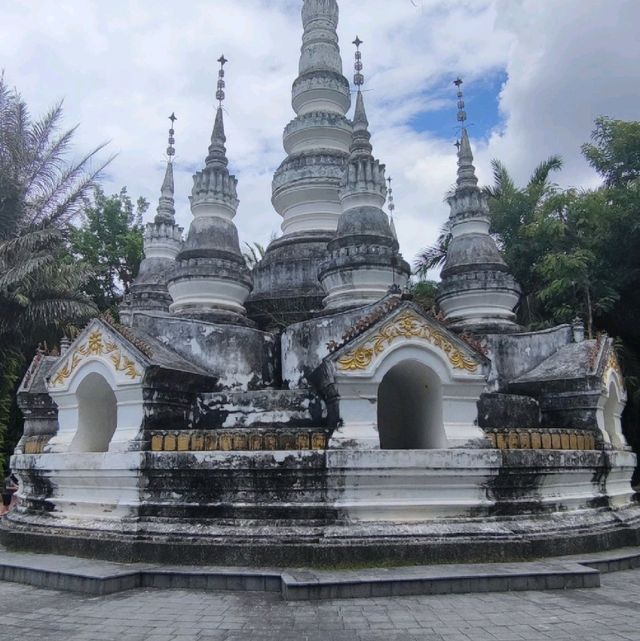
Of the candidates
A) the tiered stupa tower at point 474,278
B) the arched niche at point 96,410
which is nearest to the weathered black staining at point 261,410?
the arched niche at point 96,410

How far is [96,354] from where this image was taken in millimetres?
11008

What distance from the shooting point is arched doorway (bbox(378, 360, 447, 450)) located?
10.4 meters

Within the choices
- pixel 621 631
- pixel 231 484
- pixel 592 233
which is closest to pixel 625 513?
pixel 621 631

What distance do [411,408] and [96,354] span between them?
19.2ft

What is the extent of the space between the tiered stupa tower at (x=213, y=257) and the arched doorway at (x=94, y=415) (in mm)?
2613

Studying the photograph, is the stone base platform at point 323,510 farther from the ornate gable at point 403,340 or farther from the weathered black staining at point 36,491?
the ornate gable at point 403,340

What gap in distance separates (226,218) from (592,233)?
1443 centimetres

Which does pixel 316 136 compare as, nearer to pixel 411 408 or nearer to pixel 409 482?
pixel 411 408

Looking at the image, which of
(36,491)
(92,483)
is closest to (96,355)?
(92,483)

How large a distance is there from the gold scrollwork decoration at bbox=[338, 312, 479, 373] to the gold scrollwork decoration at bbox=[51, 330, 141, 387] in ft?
11.7

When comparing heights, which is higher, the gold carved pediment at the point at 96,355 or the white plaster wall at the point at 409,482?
the gold carved pediment at the point at 96,355

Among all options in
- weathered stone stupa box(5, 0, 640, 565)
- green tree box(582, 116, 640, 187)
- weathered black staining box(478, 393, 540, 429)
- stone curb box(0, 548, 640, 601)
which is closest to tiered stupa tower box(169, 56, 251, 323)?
weathered stone stupa box(5, 0, 640, 565)

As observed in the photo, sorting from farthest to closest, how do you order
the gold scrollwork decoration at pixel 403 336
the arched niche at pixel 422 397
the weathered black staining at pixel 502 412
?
the weathered black staining at pixel 502 412, the gold scrollwork decoration at pixel 403 336, the arched niche at pixel 422 397

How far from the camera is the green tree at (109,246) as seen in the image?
32.3 metres
